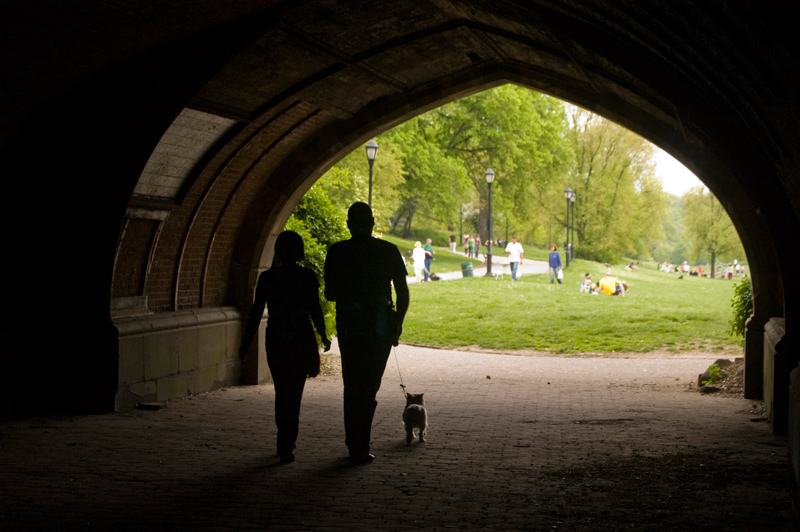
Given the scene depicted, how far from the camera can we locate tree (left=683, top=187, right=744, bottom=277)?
176 feet

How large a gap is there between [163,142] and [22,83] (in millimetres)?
2020

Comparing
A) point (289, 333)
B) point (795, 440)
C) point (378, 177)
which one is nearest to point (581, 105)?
point (289, 333)

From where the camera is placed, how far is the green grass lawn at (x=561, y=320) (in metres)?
19.0

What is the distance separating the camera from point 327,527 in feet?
16.4

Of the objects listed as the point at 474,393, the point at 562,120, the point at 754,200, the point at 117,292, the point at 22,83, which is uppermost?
the point at 562,120

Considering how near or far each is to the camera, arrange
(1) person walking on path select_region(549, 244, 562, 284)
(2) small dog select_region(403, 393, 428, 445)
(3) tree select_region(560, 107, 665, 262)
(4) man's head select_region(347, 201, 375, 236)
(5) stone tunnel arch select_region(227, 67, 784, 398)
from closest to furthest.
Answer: (4) man's head select_region(347, 201, 375, 236)
(2) small dog select_region(403, 393, 428, 445)
(5) stone tunnel arch select_region(227, 67, 784, 398)
(1) person walking on path select_region(549, 244, 562, 284)
(3) tree select_region(560, 107, 665, 262)

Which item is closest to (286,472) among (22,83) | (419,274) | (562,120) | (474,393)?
(22,83)

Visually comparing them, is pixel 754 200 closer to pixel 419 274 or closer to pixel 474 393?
pixel 474 393

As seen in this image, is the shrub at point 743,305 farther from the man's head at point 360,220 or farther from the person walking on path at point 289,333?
the person walking on path at point 289,333

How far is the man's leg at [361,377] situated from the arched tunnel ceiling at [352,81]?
2957 millimetres

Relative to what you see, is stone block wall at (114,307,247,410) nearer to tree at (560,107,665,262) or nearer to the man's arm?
the man's arm

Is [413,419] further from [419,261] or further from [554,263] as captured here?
[554,263]

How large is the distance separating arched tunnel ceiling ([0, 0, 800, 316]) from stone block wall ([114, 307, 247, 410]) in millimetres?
368

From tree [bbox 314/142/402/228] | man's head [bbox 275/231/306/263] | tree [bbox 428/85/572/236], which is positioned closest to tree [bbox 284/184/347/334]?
man's head [bbox 275/231/306/263]
